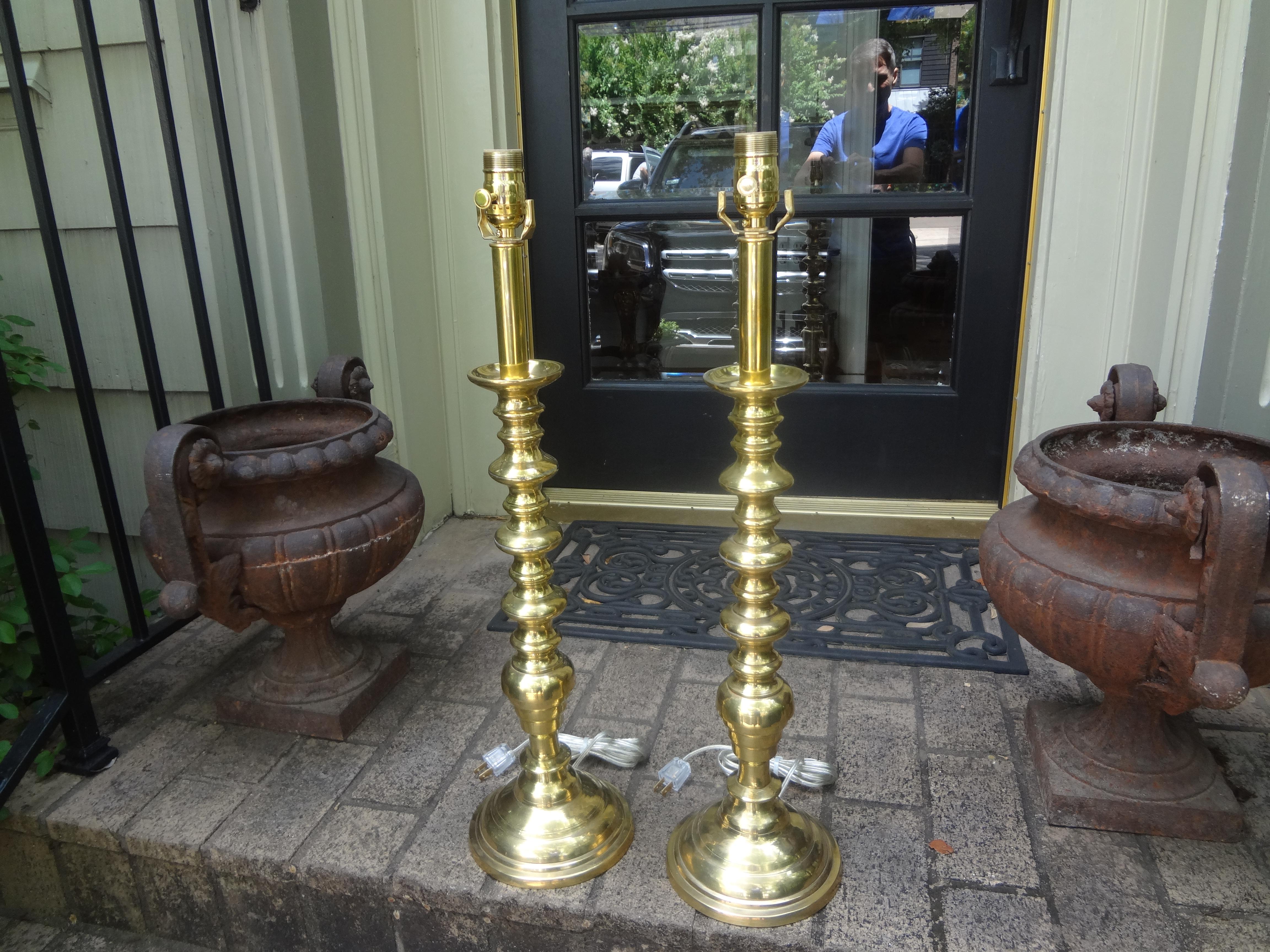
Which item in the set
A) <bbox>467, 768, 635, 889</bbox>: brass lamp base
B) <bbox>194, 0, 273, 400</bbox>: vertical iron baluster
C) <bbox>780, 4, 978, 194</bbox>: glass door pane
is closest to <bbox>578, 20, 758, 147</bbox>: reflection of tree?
<bbox>780, 4, 978, 194</bbox>: glass door pane

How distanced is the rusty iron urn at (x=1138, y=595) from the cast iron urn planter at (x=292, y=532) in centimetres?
123

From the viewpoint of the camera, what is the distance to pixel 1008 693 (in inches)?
78.1

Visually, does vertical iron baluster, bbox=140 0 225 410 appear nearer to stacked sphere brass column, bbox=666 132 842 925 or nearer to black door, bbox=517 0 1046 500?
black door, bbox=517 0 1046 500

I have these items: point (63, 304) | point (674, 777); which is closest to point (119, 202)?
point (63, 304)

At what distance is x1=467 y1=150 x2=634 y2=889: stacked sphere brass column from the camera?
127 cm

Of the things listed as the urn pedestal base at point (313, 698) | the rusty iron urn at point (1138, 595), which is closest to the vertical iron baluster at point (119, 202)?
the urn pedestal base at point (313, 698)

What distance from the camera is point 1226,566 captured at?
48.4 inches

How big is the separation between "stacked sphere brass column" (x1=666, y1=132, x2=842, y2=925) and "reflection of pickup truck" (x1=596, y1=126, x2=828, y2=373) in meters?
1.57

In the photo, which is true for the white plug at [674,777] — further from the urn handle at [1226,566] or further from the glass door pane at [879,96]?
the glass door pane at [879,96]

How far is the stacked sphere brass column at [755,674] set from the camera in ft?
3.87

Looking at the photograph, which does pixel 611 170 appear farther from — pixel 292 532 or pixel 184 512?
pixel 184 512

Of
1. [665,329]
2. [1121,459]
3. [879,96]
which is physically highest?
[879,96]

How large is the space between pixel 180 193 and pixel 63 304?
1.33 ft

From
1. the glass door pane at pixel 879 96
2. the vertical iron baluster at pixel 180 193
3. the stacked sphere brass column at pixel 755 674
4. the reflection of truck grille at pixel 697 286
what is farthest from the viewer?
the reflection of truck grille at pixel 697 286
